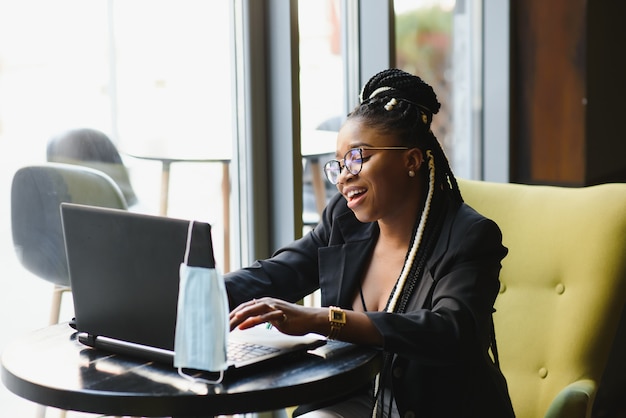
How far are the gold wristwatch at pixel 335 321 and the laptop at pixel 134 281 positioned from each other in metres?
0.04

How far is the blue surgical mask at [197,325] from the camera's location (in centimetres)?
148

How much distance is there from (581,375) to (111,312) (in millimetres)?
1105

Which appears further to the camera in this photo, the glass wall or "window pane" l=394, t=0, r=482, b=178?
"window pane" l=394, t=0, r=482, b=178

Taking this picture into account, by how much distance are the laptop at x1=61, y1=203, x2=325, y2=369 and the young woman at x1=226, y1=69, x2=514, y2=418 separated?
150 millimetres

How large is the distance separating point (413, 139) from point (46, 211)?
0.89 m

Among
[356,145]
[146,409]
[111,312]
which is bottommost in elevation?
[146,409]

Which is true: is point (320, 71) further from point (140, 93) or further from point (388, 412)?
point (388, 412)

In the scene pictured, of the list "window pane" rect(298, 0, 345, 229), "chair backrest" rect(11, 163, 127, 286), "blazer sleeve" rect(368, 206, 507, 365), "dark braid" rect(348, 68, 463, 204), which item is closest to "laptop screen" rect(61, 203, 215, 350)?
"blazer sleeve" rect(368, 206, 507, 365)

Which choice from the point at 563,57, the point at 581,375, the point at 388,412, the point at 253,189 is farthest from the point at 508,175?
the point at 388,412

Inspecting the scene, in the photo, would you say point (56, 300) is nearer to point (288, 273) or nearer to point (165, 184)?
point (165, 184)

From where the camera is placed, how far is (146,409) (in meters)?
1.43

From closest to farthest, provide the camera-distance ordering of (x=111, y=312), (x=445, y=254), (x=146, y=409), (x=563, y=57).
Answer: (x=146, y=409), (x=111, y=312), (x=445, y=254), (x=563, y=57)

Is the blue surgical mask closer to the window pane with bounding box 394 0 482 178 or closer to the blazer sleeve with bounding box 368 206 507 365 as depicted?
the blazer sleeve with bounding box 368 206 507 365

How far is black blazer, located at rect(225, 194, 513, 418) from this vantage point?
172 centimetres
